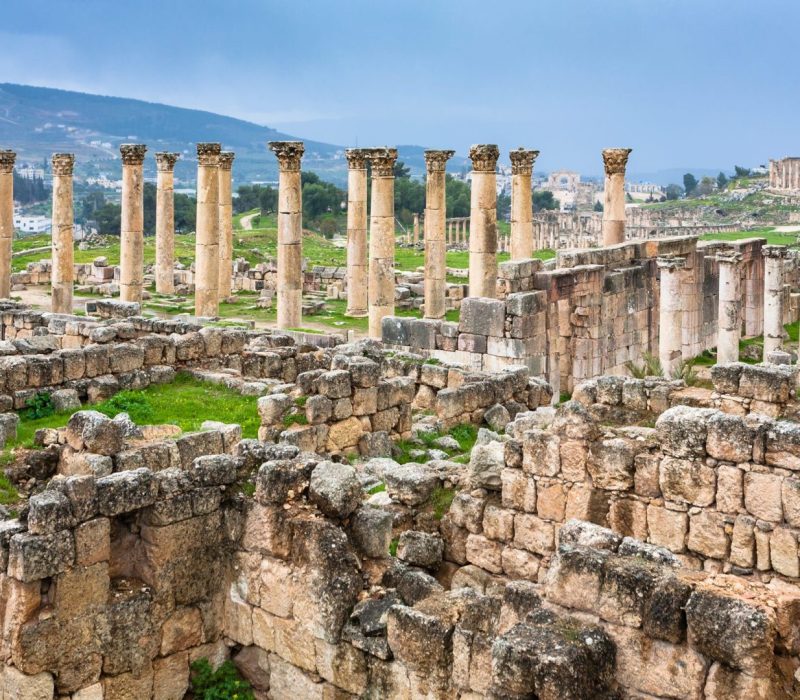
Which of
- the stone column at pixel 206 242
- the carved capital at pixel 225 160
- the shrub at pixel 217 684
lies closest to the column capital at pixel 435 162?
the stone column at pixel 206 242

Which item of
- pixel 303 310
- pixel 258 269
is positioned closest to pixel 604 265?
pixel 303 310

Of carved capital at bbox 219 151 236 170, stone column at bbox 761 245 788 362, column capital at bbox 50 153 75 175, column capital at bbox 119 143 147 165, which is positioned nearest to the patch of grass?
stone column at bbox 761 245 788 362

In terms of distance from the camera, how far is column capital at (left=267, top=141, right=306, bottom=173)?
36062mm

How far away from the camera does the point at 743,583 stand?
340 inches

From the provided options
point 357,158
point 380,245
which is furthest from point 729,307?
point 357,158

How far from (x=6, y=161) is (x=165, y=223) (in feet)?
24.1

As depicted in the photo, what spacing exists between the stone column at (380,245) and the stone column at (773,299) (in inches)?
445

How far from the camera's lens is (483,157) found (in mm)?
34688

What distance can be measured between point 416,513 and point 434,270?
24.8m

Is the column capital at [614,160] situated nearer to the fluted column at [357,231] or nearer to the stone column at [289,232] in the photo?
the fluted column at [357,231]

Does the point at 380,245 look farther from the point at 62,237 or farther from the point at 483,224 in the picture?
the point at 62,237

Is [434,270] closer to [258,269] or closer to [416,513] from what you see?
[258,269]

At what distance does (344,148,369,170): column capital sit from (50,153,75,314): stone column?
1070 cm

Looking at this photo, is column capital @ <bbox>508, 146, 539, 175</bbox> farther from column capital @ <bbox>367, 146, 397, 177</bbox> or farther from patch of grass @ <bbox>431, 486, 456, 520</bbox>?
patch of grass @ <bbox>431, 486, 456, 520</bbox>
